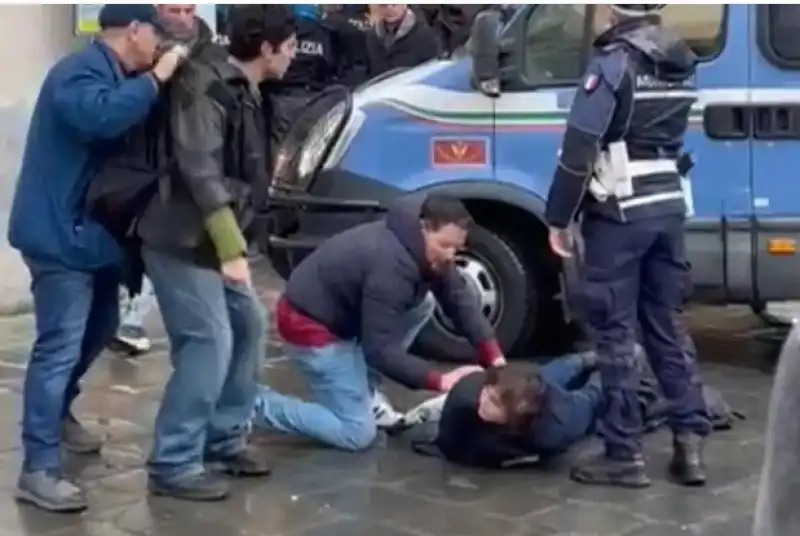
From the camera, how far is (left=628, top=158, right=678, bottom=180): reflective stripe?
5.97 meters

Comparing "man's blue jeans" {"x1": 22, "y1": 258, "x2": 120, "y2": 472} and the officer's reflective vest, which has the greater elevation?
the officer's reflective vest

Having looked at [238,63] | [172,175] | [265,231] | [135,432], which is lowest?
[135,432]

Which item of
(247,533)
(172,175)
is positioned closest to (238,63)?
(172,175)

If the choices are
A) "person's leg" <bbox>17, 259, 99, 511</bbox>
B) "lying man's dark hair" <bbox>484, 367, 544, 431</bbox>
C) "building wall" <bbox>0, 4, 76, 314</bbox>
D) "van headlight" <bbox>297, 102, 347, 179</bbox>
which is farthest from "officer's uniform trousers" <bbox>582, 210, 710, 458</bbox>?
"building wall" <bbox>0, 4, 76, 314</bbox>

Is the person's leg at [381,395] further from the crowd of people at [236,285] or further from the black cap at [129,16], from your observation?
the black cap at [129,16]

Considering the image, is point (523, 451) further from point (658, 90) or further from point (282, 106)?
point (282, 106)

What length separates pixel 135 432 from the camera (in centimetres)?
697

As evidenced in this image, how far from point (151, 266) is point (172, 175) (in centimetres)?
33

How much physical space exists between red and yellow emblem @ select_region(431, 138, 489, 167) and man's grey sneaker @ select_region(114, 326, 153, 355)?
1.90 metres

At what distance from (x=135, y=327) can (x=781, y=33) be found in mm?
3715

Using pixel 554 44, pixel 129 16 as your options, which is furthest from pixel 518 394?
pixel 554 44

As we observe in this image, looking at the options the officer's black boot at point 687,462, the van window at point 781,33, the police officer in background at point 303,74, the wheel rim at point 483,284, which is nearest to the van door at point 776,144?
the van window at point 781,33

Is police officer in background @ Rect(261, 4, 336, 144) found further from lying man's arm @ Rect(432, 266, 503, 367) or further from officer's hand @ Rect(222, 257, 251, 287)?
officer's hand @ Rect(222, 257, 251, 287)

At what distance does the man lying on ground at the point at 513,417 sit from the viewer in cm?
A: 616
